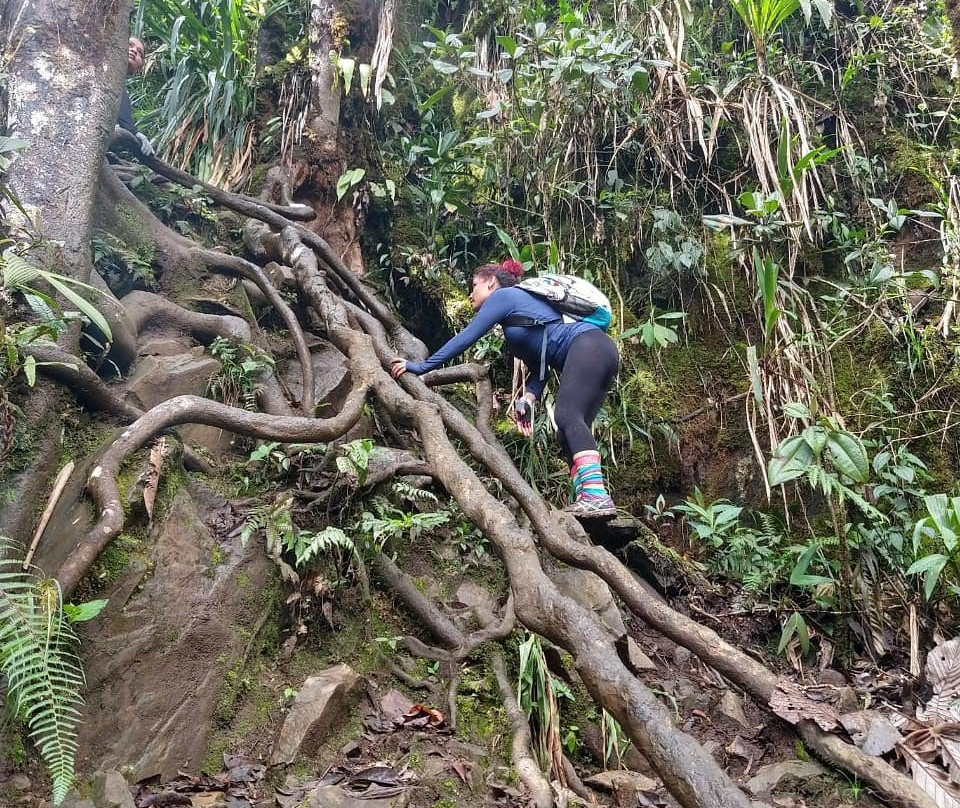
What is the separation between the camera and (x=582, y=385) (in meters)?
3.79

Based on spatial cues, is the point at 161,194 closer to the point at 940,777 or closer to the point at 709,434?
the point at 709,434

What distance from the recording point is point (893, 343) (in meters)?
5.11

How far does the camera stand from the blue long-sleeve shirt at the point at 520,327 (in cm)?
389

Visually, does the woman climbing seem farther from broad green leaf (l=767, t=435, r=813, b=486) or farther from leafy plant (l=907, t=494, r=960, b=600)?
leafy plant (l=907, t=494, r=960, b=600)

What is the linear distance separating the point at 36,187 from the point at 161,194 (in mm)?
1700

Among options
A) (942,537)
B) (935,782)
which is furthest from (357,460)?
(942,537)

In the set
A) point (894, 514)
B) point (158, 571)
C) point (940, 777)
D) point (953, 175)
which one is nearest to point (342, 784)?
point (158, 571)

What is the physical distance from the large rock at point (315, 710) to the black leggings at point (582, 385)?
1642 millimetres

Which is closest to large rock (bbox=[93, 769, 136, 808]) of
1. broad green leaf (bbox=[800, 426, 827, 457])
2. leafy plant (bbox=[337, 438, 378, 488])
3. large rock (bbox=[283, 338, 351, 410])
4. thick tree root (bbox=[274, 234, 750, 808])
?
thick tree root (bbox=[274, 234, 750, 808])

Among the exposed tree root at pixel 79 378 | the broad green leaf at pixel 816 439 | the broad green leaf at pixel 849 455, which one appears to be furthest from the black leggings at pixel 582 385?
the exposed tree root at pixel 79 378

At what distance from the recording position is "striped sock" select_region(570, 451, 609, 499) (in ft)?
11.5

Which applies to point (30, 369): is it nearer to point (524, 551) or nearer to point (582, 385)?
point (524, 551)

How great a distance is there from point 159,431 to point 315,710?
141cm

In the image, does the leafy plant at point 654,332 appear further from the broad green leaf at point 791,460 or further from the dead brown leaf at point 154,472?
the dead brown leaf at point 154,472
